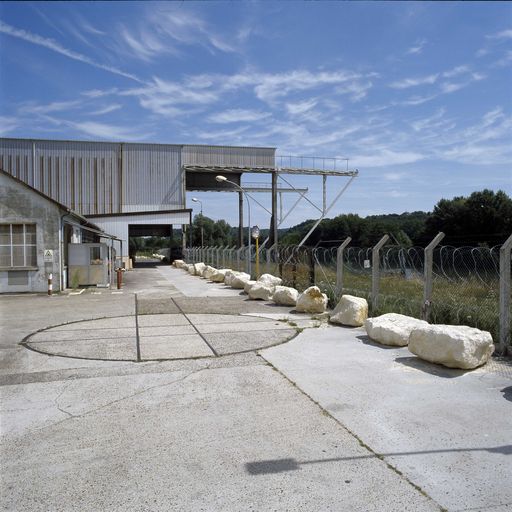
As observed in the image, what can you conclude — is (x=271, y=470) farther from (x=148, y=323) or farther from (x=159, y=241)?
(x=159, y=241)

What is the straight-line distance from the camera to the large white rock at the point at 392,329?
27.9 ft

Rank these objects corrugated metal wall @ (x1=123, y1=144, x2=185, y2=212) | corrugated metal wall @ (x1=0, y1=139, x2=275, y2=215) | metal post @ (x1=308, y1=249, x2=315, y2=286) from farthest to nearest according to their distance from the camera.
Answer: corrugated metal wall @ (x1=123, y1=144, x2=185, y2=212)
corrugated metal wall @ (x1=0, y1=139, x2=275, y2=215)
metal post @ (x1=308, y1=249, x2=315, y2=286)

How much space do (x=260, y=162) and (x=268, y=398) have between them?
48444mm

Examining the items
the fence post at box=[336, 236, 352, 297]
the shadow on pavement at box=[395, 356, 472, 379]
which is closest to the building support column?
the fence post at box=[336, 236, 352, 297]

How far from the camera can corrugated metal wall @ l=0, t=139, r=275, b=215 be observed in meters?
47.2

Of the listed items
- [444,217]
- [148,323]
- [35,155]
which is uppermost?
[35,155]

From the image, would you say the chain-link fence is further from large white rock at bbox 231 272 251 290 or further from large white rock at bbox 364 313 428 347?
large white rock at bbox 231 272 251 290

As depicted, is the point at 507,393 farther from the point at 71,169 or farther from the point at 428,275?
the point at 71,169

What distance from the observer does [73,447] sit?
14.8 feet

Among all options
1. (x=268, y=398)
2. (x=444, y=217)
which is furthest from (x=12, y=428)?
(x=444, y=217)

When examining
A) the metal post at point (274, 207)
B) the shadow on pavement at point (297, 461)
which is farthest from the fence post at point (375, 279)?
the metal post at point (274, 207)

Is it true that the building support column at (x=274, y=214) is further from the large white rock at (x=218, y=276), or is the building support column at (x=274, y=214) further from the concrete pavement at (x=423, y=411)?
the concrete pavement at (x=423, y=411)

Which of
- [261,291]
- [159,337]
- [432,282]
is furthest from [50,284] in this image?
[432,282]

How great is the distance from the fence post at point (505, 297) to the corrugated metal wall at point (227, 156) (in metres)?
45.3
